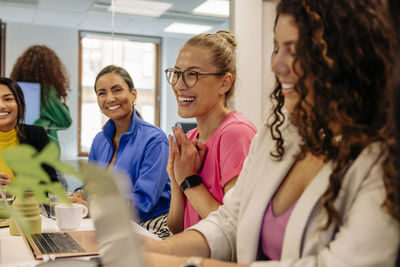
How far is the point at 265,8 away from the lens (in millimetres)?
3414

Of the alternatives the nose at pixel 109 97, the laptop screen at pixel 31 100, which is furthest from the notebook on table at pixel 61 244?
the laptop screen at pixel 31 100

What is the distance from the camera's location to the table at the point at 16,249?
3.42ft

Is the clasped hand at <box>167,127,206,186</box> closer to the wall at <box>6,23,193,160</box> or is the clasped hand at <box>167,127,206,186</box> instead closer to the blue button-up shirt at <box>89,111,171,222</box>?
the blue button-up shirt at <box>89,111,171,222</box>

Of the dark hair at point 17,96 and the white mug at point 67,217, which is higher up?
the dark hair at point 17,96

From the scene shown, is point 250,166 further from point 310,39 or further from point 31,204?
point 31,204

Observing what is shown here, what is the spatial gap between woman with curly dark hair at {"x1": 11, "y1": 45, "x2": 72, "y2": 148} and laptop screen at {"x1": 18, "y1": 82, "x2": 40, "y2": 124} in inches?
1.3

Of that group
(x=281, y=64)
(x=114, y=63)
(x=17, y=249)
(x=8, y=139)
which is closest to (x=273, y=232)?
(x=281, y=64)

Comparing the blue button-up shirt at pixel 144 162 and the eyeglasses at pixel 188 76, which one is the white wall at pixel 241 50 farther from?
the eyeglasses at pixel 188 76

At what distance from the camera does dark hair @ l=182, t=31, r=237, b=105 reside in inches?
67.0

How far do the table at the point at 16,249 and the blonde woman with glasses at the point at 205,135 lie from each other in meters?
0.39

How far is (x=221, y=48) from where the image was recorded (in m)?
1.72

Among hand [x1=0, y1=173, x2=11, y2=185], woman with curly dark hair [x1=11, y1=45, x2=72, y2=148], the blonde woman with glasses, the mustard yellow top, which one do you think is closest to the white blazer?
the blonde woman with glasses

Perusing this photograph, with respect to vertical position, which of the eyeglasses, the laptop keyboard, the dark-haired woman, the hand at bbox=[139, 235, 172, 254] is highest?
the eyeglasses

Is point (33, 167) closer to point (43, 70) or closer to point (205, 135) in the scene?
point (205, 135)
